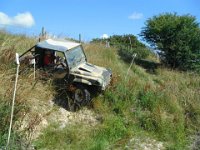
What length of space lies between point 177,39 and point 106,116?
32.5 feet

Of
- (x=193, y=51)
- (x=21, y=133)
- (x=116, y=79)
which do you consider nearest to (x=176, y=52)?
(x=193, y=51)

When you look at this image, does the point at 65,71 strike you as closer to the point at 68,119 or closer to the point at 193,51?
the point at 68,119

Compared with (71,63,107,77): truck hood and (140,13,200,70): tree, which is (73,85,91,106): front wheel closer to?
(71,63,107,77): truck hood

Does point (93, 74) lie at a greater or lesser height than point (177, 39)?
lesser

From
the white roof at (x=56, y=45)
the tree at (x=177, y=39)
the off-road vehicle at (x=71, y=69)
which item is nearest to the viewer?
the off-road vehicle at (x=71, y=69)

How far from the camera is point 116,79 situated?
13500 millimetres

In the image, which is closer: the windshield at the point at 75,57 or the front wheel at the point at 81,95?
the front wheel at the point at 81,95

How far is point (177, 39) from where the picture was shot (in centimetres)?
2070

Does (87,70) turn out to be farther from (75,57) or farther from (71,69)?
(75,57)

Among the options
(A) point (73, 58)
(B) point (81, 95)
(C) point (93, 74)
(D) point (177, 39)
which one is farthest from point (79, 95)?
(D) point (177, 39)

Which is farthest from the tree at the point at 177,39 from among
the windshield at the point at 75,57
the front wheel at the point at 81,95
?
the front wheel at the point at 81,95

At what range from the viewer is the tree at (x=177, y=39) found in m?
20.5

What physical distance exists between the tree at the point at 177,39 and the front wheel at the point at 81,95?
31.4 feet

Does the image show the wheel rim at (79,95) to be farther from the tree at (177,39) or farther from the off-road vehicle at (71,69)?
the tree at (177,39)
